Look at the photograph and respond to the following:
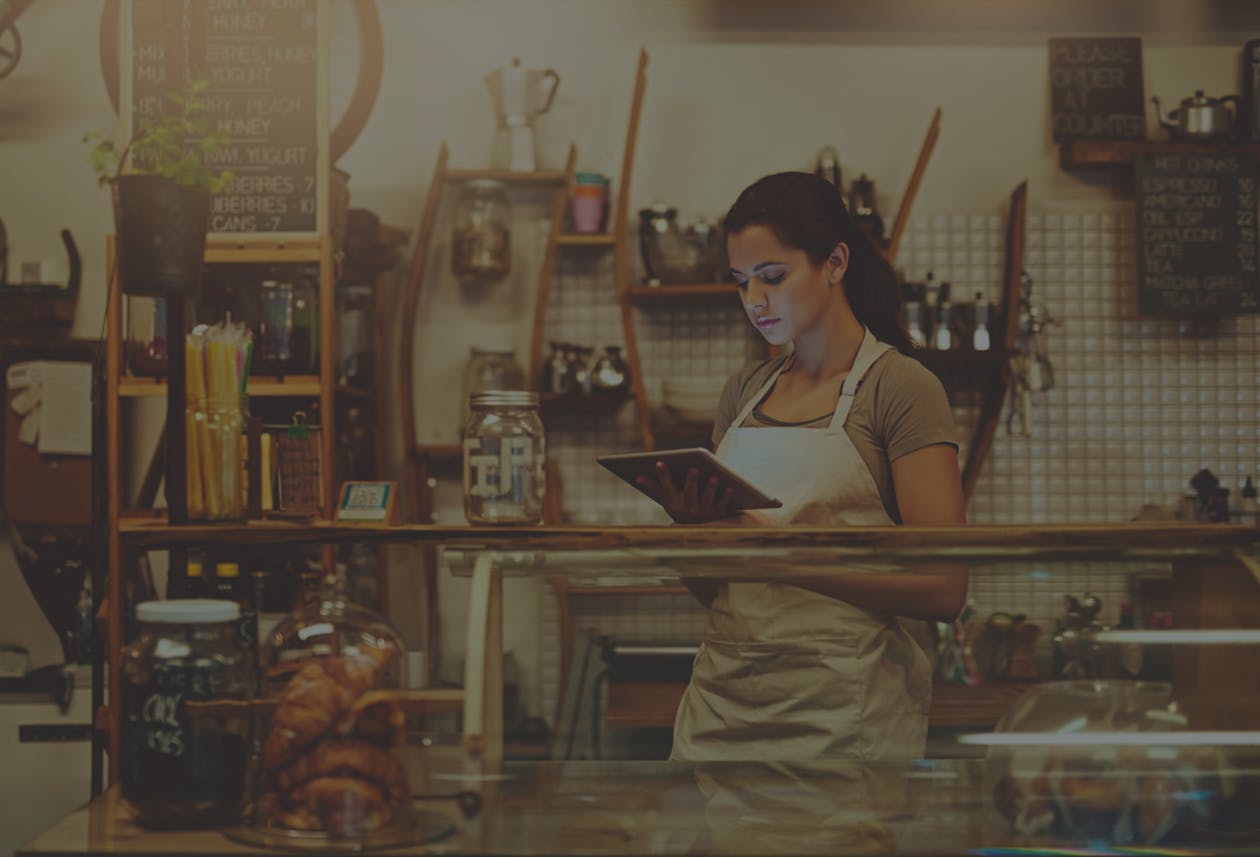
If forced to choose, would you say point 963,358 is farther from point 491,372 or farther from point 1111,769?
point 1111,769

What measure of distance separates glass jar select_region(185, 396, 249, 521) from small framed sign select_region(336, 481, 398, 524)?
144 millimetres

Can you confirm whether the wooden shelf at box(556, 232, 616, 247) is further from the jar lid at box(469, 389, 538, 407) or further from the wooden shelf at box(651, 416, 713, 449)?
the jar lid at box(469, 389, 538, 407)

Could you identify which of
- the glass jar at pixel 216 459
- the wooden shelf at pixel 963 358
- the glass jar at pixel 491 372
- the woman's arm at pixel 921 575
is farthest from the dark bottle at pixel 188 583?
the wooden shelf at pixel 963 358

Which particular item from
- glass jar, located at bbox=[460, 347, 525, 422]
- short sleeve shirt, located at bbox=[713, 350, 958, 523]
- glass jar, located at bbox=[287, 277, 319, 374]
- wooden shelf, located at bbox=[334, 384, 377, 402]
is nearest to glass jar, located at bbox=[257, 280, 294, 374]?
glass jar, located at bbox=[287, 277, 319, 374]

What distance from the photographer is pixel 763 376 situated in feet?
8.69

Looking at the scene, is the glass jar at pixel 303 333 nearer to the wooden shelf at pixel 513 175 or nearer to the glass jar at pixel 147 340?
the glass jar at pixel 147 340

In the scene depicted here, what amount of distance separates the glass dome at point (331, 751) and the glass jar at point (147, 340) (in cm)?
223

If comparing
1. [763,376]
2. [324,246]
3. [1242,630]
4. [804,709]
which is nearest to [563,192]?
[324,246]

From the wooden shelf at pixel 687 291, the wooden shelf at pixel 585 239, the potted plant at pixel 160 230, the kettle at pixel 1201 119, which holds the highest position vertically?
the kettle at pixel 1201 119

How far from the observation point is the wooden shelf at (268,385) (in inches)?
146

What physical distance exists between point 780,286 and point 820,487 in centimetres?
37

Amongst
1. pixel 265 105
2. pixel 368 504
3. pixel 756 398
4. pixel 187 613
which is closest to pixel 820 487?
pixel 756 398

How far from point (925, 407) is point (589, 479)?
115 inches

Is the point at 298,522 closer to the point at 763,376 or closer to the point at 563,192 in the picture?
the point at 763,376
